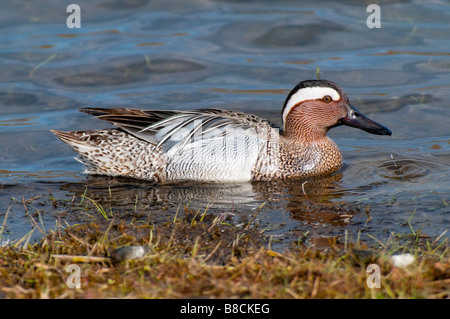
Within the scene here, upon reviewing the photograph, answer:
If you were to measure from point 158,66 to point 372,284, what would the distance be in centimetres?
688

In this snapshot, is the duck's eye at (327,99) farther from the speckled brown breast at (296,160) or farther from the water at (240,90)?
the water at (240,90)

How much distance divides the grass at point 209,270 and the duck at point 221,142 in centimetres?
218

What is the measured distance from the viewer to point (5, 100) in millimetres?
8633

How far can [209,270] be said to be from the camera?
3.48 m

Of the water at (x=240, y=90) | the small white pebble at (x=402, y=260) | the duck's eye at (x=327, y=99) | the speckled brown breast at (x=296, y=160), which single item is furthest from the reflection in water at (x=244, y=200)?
the small white pebble at (x=402, y=260)

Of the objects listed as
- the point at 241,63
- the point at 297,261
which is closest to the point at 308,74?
the point at 241,63

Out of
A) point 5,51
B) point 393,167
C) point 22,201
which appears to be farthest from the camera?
point 5,51

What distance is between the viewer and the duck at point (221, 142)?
6.37 m

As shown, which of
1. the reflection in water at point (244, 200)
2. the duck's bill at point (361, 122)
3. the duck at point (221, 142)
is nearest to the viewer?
the reflection in water at point (244, 200)

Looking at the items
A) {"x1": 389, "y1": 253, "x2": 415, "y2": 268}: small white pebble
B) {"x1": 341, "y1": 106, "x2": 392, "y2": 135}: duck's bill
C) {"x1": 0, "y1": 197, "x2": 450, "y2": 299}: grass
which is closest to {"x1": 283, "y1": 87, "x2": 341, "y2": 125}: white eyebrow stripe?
{"x1": 341, "y1": 106, "x2": 392, "y2": 135}: duck's bill

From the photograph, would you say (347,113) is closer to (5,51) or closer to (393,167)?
(393,167)

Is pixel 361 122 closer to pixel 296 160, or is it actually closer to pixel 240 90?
pixel 296 160

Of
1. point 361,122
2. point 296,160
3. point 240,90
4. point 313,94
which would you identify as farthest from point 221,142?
point 240,90

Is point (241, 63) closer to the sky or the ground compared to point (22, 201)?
closer to the sky
